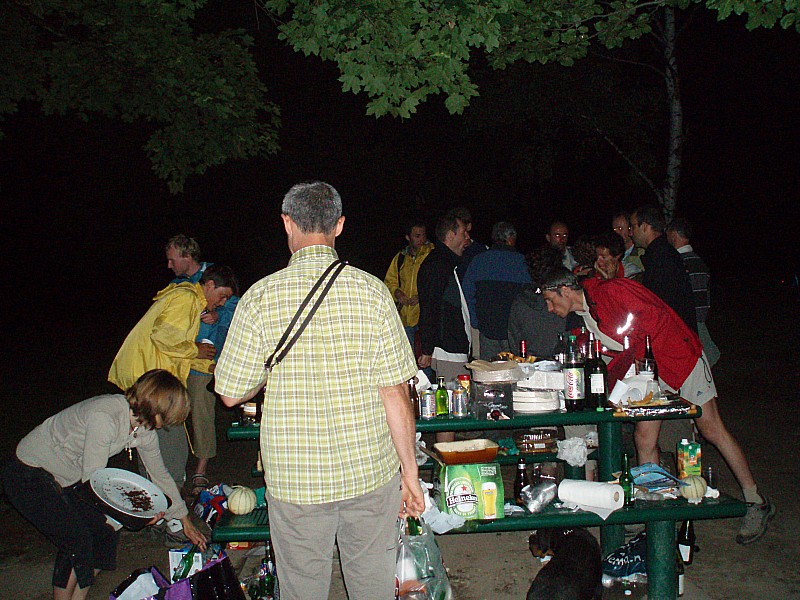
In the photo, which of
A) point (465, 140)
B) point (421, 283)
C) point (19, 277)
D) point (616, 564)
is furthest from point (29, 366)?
point (19, 277)

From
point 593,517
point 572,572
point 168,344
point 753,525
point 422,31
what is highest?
point 422,31

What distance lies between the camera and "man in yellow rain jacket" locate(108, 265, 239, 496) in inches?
202

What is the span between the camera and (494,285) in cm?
629

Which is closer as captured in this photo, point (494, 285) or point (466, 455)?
point (466, 455)

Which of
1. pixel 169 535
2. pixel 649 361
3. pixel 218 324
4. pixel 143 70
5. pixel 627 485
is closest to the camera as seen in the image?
pixel 627 485

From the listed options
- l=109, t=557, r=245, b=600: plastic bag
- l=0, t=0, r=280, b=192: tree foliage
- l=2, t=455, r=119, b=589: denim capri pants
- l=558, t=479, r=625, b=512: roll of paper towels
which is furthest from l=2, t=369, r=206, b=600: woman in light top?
l=0, t=0, r=280, b=192: tree foliage

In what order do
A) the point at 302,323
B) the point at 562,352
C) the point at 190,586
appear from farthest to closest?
the point at 562,352 → the point at 190,586 → the point at 302,323

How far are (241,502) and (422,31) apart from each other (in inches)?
139

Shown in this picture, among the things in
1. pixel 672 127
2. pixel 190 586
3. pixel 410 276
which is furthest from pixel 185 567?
pixel 672 127

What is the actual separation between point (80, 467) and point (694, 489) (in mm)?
3325

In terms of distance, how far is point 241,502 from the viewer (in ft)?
13.1

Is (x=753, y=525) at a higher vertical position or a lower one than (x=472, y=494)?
lower

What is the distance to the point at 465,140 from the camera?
79.9 feet

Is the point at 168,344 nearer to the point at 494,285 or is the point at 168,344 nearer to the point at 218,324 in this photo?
the point at 218,324
